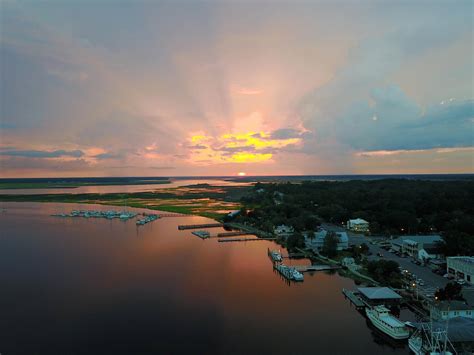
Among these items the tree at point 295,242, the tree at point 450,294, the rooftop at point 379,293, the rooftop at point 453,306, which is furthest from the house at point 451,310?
the tree at point 295,242

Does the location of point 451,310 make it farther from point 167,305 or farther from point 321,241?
point 321,241

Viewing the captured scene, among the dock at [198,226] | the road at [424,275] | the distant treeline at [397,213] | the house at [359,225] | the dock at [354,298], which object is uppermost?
the distant treeline at [397,213]

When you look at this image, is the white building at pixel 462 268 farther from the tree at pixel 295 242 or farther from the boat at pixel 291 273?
the tree at pixel 295 242

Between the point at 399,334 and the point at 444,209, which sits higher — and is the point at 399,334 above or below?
below

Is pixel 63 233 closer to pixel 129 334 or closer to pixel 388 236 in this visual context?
pixel 129 334

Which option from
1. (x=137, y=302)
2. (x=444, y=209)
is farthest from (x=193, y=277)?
(x=444, y=209)

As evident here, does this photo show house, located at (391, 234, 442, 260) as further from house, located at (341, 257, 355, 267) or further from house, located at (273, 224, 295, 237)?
house, located at (273, 224, 295, 237)
